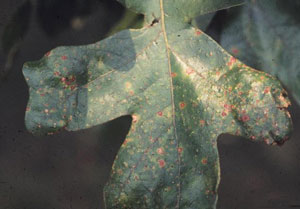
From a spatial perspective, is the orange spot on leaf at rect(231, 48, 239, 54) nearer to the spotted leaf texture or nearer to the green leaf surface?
the green leaf surface

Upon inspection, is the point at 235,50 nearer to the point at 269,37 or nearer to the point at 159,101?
the point at 269,37

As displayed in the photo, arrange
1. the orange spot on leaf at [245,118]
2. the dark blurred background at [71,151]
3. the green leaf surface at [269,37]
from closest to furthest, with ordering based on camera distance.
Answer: the orange spot on leaf at [245,118]
the green leaf surface at [269,37]
the dark blurred background at [71,151]

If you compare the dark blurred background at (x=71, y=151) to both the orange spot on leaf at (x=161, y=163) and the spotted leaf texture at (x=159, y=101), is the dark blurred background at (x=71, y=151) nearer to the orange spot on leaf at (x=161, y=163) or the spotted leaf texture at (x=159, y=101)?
the spotted leaf texture at (x=159, y=101)

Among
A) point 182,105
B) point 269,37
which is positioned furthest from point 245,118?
point 269,37

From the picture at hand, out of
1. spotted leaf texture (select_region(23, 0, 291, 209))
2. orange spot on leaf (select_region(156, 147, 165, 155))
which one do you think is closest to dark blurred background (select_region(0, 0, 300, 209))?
spotted leaf texture (select_region(23, 0, 291, 209))

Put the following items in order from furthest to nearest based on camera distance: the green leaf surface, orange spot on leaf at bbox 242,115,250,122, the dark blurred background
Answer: the dark blurred background → the green leaf surface → orange spot on leaf at bbox 242,115,250,122

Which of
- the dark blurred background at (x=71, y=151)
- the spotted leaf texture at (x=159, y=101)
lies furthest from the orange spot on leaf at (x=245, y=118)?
the dark blurred background at (x=71, y=151)
